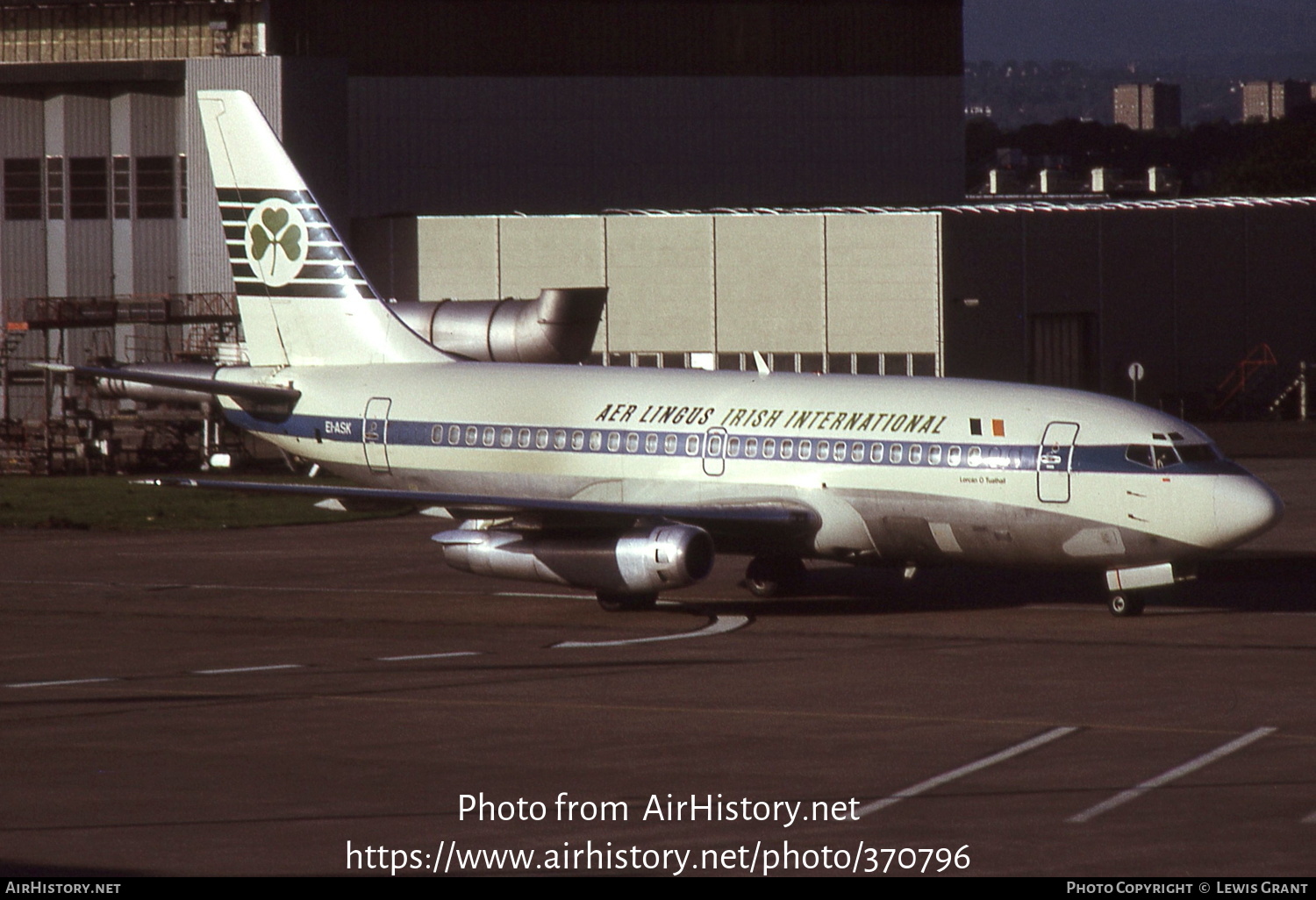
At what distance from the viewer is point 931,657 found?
29406 millimetres

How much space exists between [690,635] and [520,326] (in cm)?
3191

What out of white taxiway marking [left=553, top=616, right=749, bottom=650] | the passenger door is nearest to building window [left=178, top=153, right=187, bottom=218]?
white taxiway marking [left=553, top=616, right=749, bottom=650]

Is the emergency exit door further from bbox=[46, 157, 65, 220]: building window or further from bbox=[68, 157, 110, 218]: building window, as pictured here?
bbox=[46, 157, 65, 220]: building window

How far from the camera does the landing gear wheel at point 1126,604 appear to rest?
1304 inches

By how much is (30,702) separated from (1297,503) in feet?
123

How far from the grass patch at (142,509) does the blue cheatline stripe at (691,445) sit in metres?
Result: 9.08

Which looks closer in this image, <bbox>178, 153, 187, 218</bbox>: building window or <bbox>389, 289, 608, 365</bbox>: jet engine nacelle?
<bbox>389, 289, 608, 365</bbox>: jet engine nacelle

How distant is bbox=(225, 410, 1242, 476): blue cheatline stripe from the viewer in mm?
32312

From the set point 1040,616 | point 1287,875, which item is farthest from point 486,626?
point 1287,875

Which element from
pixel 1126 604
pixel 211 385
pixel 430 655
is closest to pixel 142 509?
pixel 211 385

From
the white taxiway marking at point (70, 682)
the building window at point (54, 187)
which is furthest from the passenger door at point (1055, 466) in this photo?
the building window at point (54, 187)

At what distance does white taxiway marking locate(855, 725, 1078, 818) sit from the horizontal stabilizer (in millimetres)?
21047

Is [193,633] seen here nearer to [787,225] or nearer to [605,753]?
[605,753]

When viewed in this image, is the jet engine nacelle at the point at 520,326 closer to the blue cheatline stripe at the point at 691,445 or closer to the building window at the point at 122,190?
the building window at the point at 122,190
